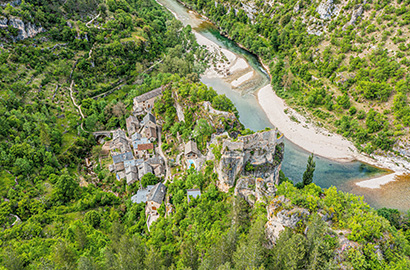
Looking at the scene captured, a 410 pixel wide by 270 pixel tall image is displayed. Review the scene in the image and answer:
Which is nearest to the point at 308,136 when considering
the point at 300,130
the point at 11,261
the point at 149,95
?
the point at 300,130

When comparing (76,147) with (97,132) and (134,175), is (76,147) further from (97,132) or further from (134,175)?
(134,175)

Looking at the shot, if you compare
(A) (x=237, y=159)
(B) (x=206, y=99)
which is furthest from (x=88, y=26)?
(A) (x=237, y=159)

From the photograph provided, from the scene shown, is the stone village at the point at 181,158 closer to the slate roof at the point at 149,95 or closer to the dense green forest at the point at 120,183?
the slate roof at the point at 149,95

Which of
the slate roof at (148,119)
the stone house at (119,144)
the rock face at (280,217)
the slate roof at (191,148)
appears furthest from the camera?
the slate roof at (148,119)

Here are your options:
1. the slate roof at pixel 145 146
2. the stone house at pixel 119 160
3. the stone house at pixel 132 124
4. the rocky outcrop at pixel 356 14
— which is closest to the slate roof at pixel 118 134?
the stone house at pixel 132 124

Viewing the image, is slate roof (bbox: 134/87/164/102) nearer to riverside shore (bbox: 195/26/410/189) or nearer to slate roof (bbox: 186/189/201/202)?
riverside shore (bbox: 195/26/410/189)

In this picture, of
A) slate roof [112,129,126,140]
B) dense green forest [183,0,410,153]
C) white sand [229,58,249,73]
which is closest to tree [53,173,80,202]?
slate roof [112,129,126,140]
